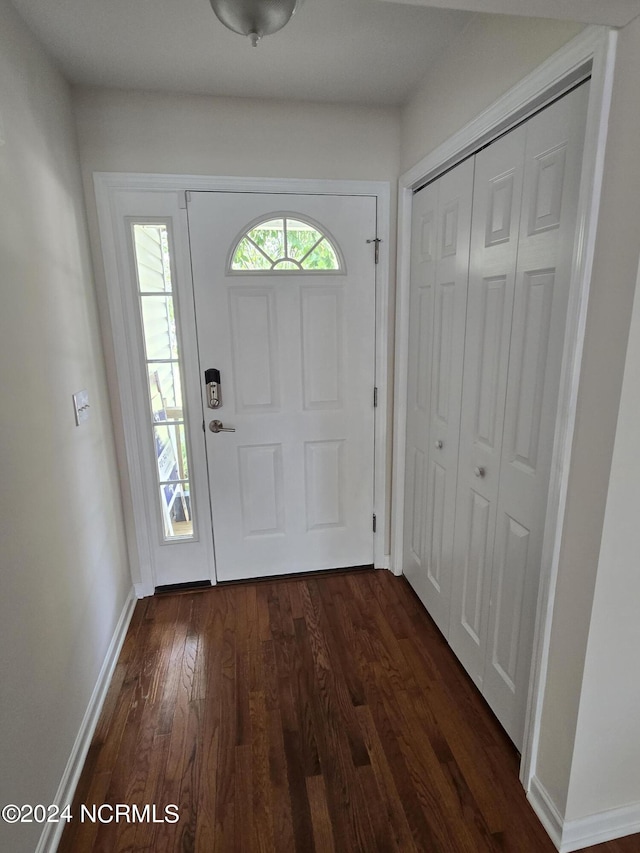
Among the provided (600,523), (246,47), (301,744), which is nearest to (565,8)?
(600,523)

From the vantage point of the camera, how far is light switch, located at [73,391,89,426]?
5.71 ft

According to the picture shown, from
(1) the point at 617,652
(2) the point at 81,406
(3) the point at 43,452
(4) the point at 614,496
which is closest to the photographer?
(4) the point at 614,496

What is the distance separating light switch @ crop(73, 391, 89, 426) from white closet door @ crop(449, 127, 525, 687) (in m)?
1.48

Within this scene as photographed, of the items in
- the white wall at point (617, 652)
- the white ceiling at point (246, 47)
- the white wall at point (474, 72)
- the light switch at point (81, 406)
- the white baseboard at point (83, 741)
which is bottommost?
the white baseboard at point (83, 741)

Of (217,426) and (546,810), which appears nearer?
(546,810)

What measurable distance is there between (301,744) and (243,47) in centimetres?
246

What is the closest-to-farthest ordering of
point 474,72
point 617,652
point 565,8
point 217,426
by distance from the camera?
point 565,8 → point 617,652 → point 474,72 → point 217,426

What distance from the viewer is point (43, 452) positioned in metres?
1.43

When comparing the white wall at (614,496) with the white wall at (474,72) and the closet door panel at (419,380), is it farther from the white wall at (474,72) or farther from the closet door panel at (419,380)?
the closet door panel at (419,380)

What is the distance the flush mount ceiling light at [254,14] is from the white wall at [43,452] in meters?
0.68

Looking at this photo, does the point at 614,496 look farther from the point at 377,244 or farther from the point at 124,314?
the point at 124,314

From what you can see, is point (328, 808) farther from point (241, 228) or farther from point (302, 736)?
point (241, 228)

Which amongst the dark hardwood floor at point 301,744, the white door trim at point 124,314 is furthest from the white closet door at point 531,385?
the white door trim at point 124,314

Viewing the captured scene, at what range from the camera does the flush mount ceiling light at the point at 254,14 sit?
4.10 ft
